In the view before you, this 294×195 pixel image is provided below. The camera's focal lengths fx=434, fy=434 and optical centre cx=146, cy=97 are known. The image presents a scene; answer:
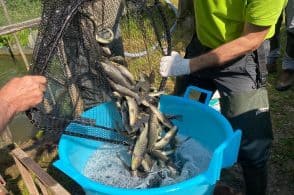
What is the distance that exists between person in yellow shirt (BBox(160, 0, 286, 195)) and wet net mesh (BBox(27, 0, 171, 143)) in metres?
0.24

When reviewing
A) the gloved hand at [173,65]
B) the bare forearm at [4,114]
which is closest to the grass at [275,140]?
the gloved hand at [173,65]

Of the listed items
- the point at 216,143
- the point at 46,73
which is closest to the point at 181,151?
the point at 216,143

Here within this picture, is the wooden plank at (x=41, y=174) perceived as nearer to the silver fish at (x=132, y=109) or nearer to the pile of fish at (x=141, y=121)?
the pile of fish at (x=141, y=121)

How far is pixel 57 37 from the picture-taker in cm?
226

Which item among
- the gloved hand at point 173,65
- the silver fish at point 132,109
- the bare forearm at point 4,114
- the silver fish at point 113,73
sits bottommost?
the silver fish at point 132,109

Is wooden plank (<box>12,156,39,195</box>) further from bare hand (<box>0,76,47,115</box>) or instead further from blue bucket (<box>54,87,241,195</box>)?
bare hand (<box>0,76,47,115</box>)

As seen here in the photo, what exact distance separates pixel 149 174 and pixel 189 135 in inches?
18.2

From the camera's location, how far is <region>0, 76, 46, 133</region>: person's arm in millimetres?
2131

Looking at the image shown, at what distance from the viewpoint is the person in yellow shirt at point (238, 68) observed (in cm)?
262

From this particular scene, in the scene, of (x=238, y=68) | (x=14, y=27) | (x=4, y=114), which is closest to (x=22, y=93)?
(x=4, y=114)

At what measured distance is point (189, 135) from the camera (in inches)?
114

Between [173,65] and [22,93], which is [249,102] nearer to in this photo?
[173,65]

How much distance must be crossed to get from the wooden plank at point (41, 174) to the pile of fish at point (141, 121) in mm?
438

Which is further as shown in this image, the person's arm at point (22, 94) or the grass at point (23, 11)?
the grass at point (23, 11)
